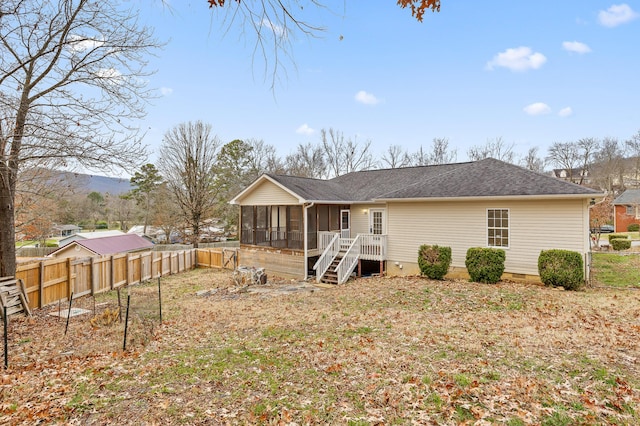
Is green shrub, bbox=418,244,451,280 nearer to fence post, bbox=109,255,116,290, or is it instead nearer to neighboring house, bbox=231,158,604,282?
neighboring house, bbox=231,158,604,282

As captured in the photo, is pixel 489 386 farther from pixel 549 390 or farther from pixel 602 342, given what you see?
pixel 602 342

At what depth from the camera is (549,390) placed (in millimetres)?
4105

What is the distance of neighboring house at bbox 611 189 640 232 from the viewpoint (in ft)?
108

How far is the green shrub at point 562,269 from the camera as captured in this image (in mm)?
10430

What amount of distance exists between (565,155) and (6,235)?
6312 cm

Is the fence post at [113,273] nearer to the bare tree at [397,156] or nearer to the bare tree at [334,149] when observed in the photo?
the bare tree at [334,149]

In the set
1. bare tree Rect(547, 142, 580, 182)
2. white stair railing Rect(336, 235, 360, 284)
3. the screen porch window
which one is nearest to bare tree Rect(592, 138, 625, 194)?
bare tree Rect(547, 142, 580, 182)

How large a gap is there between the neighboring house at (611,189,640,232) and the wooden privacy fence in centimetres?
4002

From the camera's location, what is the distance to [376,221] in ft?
54.0

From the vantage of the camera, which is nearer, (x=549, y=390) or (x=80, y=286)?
(x=549, y=390)

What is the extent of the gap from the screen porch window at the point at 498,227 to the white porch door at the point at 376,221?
5163 mm

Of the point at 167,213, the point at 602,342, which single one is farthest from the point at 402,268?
the point at 167,213

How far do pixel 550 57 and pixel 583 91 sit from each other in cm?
433

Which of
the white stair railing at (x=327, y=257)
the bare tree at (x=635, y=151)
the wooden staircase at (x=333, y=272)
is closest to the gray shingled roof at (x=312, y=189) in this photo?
the white stair railing at (x=327, y=257)
